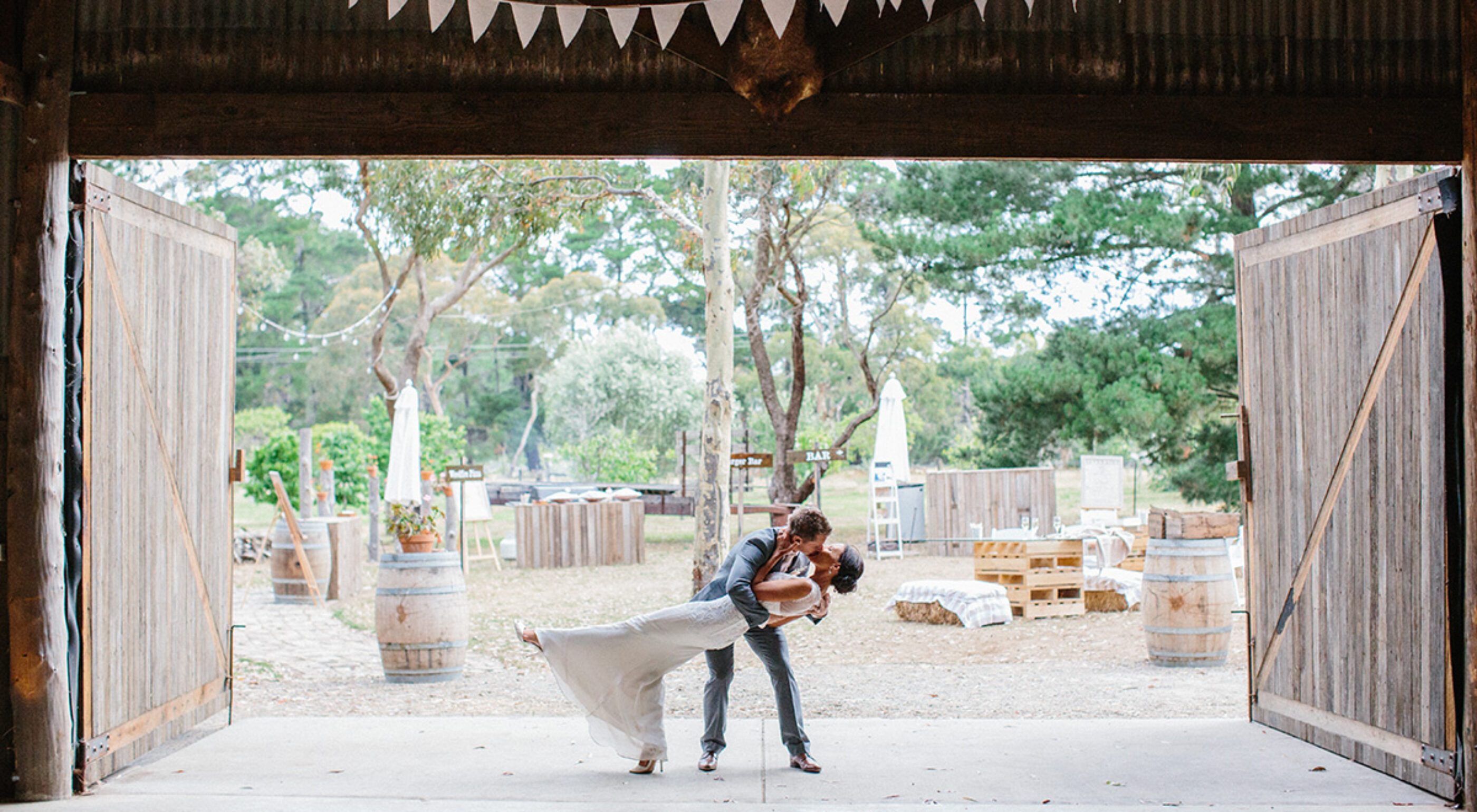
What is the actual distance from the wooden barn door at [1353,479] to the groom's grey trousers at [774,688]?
7.76ft

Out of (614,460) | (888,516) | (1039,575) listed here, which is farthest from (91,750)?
(614,460)

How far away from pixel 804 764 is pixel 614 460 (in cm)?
1607

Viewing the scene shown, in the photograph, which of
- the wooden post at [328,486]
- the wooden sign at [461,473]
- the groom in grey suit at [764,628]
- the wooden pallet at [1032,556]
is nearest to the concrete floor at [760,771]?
the groom in grey suit at [764,628]

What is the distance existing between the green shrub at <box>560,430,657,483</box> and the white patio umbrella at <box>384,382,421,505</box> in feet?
25.2

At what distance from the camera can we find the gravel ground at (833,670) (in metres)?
6.79

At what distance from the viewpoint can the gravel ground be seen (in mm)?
6793

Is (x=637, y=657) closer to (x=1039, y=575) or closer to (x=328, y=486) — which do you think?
(x=1039, y=575)

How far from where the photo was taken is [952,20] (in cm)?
486

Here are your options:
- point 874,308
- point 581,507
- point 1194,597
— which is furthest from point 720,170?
point 874,308

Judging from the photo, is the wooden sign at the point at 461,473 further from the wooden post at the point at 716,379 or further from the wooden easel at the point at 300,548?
the wooden post at the point at 716,379

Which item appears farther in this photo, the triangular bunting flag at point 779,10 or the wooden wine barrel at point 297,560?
the wooden wine barrel at point 297,560

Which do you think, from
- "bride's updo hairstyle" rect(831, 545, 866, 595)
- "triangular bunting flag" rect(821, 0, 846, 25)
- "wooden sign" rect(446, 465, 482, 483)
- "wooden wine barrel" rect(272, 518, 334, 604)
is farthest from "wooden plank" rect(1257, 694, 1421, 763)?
"wooden wine barrel" rect(272, 518, 334, 604)

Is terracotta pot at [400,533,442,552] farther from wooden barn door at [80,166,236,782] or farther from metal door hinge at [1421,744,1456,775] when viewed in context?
metal door hinge at [1421,744,1456,775]

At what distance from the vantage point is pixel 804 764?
5.02 meters
